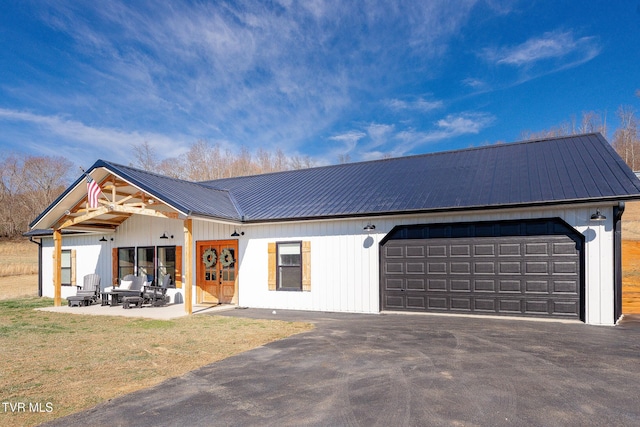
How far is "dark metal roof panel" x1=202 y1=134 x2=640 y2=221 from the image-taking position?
955cm

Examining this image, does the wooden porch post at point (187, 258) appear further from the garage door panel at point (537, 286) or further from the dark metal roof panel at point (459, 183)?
the garage door panel at point (537, 286)

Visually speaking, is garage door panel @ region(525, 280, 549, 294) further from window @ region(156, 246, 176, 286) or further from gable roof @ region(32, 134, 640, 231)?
window @ region(156, 246, 176, 286)

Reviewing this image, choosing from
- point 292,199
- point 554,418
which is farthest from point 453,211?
point 554,418

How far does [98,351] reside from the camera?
718cm

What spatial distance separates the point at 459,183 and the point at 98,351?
31.9 ft

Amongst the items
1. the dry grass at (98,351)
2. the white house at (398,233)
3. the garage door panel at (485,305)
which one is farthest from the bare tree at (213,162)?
the garage door panel at (485,305)

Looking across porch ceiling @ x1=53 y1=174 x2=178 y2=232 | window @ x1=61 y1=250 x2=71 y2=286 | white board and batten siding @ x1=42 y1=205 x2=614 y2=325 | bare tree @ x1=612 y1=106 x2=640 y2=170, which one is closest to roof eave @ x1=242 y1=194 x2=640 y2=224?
white board and batten siding @ x1=42 y1=205 x2=614 y2=325

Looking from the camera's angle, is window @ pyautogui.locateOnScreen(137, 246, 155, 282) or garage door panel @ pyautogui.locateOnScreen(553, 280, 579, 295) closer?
garage door panel @ pyautogui.locateOnScreen(553, 280, 579, 295)

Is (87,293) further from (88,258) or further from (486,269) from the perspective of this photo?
(486,269)

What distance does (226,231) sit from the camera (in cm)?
1330

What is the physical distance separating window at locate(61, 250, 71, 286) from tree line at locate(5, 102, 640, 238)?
77.8 feet

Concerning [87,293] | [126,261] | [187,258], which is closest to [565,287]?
[187,258]

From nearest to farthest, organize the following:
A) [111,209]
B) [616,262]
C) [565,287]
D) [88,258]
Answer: [616,262]
[565,287]
[111,209]
[88,258]

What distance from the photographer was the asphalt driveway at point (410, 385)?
13.6 feet
